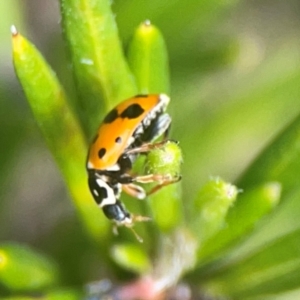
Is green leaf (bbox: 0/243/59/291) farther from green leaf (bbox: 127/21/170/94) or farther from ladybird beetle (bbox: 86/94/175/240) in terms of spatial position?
green leaf (bbox: 127/21/170/94)

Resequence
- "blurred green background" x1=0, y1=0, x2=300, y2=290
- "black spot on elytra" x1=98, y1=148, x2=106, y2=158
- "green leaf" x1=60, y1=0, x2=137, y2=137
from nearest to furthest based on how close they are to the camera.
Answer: "green leaf" x1=60, y1=0, x2=137, y2=137
"black spot on elytra" x1=98, y1=148, x2=106, y2=158
"blurred green background" x1=0, y1=0, x2=300, y2=290

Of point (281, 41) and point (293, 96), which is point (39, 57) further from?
point (281, 41)

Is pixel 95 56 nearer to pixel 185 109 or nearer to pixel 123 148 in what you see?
pixel 123 148

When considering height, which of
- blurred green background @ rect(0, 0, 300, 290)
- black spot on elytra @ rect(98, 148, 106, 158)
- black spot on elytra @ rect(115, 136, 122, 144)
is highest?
blurred green background @ rect(0, 0, 300, 290)

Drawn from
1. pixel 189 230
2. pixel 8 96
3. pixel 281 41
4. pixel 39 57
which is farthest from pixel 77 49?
pixel 281 41

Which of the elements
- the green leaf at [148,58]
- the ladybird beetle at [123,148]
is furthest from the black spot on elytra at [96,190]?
the green leaf at [148,58]

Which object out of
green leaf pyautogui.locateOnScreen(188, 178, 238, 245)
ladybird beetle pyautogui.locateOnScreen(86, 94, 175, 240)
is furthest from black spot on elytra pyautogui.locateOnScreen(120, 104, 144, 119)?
green leaf pyautogui.locateOnScreen(188, 178, 238, 245)

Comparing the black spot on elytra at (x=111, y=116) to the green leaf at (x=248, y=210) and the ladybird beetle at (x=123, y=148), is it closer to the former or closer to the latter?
the ladybird beetle at (x=123, y=148)
